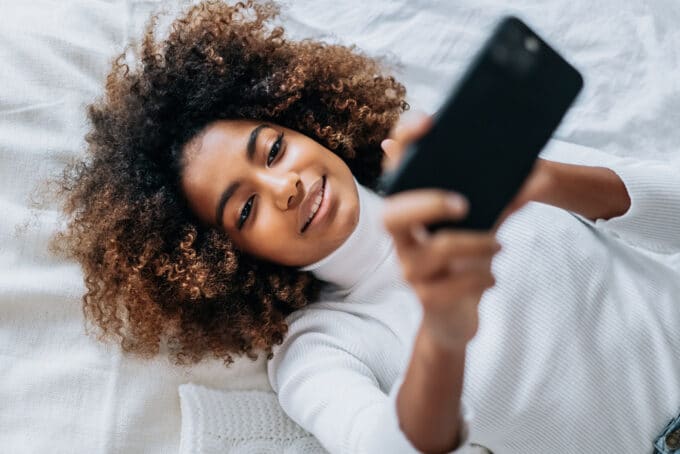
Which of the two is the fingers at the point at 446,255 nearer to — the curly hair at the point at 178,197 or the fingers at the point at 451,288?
the fingers at the point at 451,288

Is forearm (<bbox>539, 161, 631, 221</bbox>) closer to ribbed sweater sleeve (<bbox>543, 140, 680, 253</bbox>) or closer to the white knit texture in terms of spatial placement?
ribbed sweater sleeve (<bbox>543, 140, 680, 253</bbox>)

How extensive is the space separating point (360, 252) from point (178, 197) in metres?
0.26

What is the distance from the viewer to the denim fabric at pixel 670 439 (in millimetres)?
935

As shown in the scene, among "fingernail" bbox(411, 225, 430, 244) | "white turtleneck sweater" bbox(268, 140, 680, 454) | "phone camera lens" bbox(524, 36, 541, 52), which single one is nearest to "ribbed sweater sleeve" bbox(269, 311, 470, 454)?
"white turtleneck sweater" bbox(268, 140, 680, 454)

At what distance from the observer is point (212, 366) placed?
1092 millimetres

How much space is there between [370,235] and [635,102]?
54cm

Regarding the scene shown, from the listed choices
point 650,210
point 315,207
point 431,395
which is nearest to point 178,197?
point 315,207

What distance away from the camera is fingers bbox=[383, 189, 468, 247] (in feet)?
1.78

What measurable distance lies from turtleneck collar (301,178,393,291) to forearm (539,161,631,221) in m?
0.24

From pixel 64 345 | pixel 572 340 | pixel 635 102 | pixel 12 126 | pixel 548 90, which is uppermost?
pixel 548 90

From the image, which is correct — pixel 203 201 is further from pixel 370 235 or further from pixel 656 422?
pixel 656 422

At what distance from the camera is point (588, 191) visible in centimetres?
97

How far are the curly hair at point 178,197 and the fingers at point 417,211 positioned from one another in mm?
514

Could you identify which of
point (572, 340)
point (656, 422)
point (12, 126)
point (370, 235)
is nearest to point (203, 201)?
point (370, 235)
